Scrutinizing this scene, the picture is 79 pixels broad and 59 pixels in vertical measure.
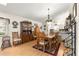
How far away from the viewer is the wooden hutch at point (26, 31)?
79.1 inches

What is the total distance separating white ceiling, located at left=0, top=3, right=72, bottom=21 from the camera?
1.97 meters

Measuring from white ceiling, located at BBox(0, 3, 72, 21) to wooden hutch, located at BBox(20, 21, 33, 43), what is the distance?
122mm

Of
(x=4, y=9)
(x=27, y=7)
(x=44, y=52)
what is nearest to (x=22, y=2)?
(x=27, y=7)

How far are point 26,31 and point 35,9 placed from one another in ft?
1.32

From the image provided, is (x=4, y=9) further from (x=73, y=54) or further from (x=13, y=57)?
(x=73, y=54)

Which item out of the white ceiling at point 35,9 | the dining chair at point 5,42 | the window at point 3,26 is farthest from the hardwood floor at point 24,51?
the white ceiling at point 35,9

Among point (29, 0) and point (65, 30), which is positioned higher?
A: point (29, 0)

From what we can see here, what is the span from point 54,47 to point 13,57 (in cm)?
71

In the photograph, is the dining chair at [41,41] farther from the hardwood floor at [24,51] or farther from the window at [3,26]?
the window at [3,26]

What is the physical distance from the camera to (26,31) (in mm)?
2051

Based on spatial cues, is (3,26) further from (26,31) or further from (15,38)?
(26,31)

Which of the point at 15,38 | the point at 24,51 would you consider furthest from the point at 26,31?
the point at 24,51

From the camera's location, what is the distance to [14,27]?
1.98m

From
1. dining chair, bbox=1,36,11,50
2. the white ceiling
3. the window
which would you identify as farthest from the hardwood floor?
the white ceiling
